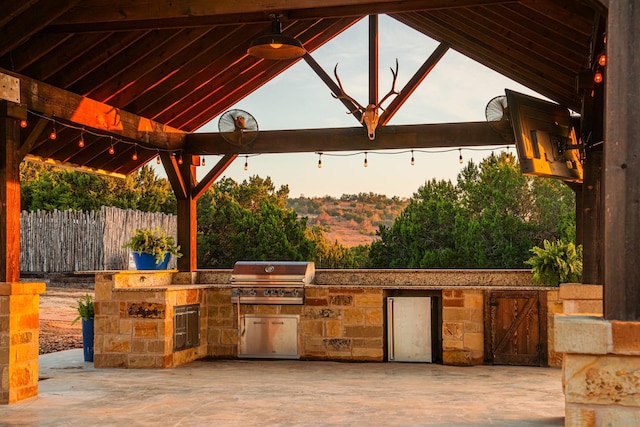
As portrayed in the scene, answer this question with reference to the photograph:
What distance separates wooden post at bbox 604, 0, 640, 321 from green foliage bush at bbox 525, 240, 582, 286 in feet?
19.8

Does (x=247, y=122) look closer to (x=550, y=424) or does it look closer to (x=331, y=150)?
(x=331, y=150)

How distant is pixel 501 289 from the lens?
350 inches

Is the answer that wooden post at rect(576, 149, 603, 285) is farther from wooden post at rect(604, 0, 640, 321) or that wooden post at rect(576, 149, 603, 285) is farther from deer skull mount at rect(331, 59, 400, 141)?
wooden post at rect(604, 0, 640, 321)

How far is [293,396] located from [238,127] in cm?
458

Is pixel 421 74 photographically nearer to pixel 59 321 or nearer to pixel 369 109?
pixel 369 109

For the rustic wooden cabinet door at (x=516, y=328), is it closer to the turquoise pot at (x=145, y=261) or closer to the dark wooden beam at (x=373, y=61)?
the dark wooden beam at (x=373, y=61)

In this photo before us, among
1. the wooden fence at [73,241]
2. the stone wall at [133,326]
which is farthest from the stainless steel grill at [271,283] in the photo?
the wooden fence at [73,241]

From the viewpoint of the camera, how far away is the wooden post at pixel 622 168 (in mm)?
2891

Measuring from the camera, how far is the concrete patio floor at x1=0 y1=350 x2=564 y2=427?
5.71 metres

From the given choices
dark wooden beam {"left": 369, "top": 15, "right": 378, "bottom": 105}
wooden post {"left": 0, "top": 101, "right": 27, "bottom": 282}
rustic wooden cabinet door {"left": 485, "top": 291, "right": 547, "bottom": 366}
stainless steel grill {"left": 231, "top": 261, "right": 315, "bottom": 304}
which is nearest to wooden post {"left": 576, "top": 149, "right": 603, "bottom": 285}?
rustic wooden cabinet door {"left": 485, "top": 291, "right": 547, "bottom": 366}

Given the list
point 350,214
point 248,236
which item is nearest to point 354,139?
point 248,236

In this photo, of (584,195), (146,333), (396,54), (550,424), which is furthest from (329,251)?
(550,424)

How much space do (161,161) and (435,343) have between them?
14.6ft

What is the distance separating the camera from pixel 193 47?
8992mm
